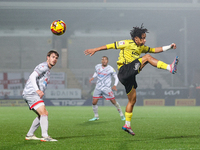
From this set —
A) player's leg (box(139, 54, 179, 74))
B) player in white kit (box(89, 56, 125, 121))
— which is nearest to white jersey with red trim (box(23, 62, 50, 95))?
player's leg (box(139, 54, 179, 74))

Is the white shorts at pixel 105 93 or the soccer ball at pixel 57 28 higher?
the soccer ball at pixel 57 28

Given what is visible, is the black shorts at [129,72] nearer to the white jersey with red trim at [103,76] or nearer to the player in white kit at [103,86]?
the player in white kit at [103,86]

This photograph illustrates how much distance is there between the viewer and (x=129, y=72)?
6445mm

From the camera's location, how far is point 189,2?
34.2 meters

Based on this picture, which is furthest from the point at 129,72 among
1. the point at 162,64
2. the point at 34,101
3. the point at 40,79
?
the point at 34,101

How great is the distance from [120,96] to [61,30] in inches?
691

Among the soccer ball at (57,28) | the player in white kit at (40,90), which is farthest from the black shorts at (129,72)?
the soccer ball at (57,28)

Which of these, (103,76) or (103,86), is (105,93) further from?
(103,76)

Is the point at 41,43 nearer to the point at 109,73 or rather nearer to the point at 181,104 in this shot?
the point at 181,104

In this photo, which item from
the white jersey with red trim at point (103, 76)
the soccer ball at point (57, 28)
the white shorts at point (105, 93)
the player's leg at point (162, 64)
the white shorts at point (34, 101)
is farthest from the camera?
the white jersey with red trim at point (103, 76)

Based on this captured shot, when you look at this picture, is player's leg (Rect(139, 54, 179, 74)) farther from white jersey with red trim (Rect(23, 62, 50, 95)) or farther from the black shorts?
white jersey with red trim (Rect(23, 62, 50, 95))

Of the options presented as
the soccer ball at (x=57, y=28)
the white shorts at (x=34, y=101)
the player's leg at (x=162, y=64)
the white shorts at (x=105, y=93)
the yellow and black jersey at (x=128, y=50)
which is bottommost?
the white shorts at (x=105, y=93)

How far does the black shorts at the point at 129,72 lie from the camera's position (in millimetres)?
6289

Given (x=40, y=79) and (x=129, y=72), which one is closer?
(x=40, y=79)
